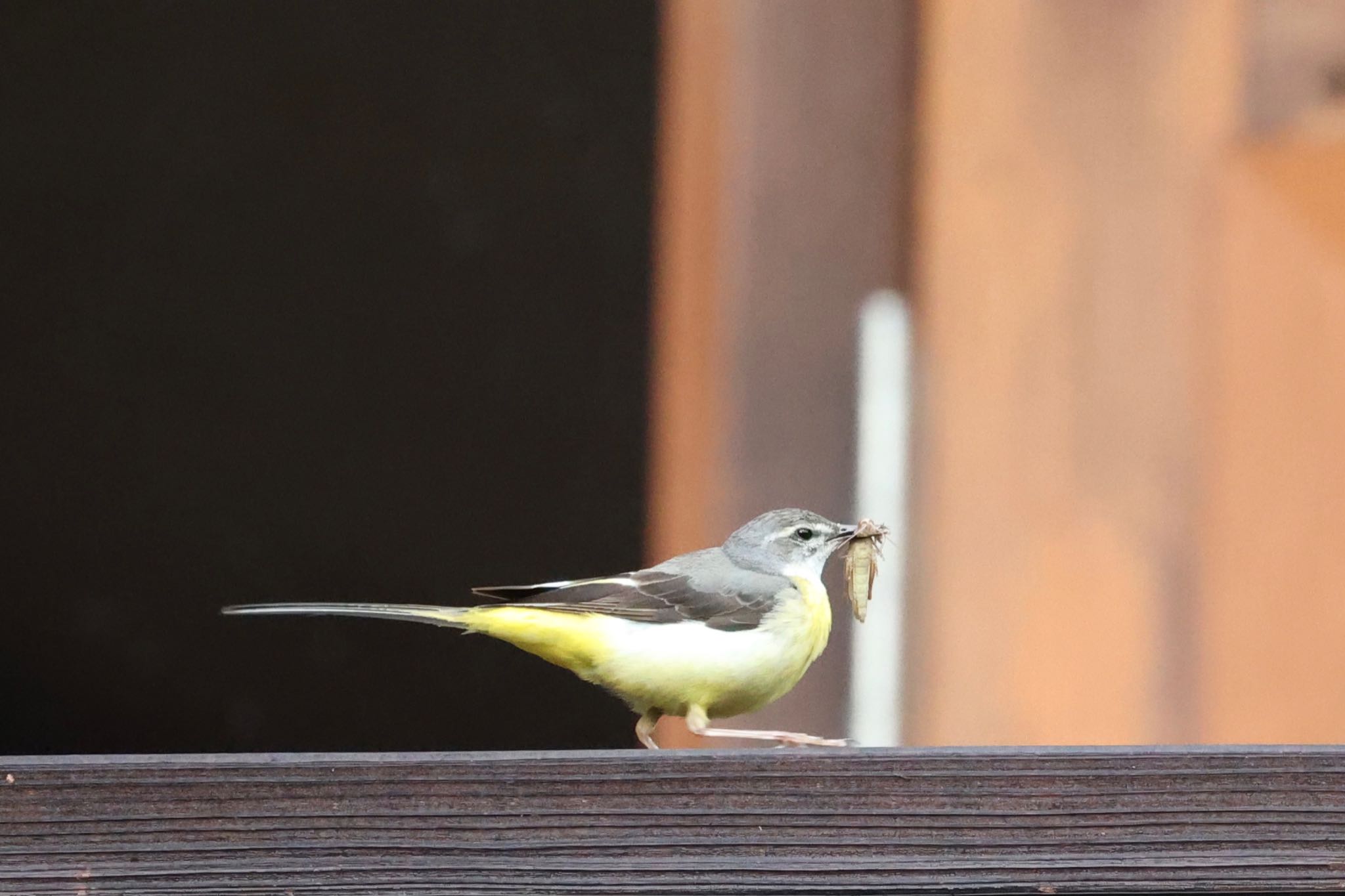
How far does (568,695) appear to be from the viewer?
5078 millimetres

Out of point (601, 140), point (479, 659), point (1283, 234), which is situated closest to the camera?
point (1283, 234)

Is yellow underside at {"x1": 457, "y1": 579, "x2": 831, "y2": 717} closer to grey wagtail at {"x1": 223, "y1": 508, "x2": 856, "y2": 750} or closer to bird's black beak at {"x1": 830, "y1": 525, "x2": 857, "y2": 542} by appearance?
grey wagtail at {"x1": 223, "y1": 508, "x2": 856, "y2": 750}

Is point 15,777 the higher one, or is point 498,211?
point 498,211

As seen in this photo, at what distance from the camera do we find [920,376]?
3289mm

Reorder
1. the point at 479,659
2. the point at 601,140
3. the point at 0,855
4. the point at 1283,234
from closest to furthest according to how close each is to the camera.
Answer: the point at 0,855
the point at 1283,234
the point at 601,140
the point at 479,659

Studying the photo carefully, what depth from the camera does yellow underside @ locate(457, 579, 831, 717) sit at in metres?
2.34

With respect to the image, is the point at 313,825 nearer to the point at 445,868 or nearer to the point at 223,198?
the point at 445,868

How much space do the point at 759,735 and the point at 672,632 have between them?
430mm

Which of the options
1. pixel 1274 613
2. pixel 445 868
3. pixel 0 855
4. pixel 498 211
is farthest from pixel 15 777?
pixel 498 211

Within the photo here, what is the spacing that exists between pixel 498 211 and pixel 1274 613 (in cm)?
256

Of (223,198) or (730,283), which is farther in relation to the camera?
(223,198)

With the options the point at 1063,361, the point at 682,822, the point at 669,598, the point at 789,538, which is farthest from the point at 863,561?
the point at 682,822

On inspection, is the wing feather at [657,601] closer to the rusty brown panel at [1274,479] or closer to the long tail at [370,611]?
the long tail at [370,611]

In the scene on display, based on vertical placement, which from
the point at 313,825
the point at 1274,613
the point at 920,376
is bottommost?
the point at 1274,613
